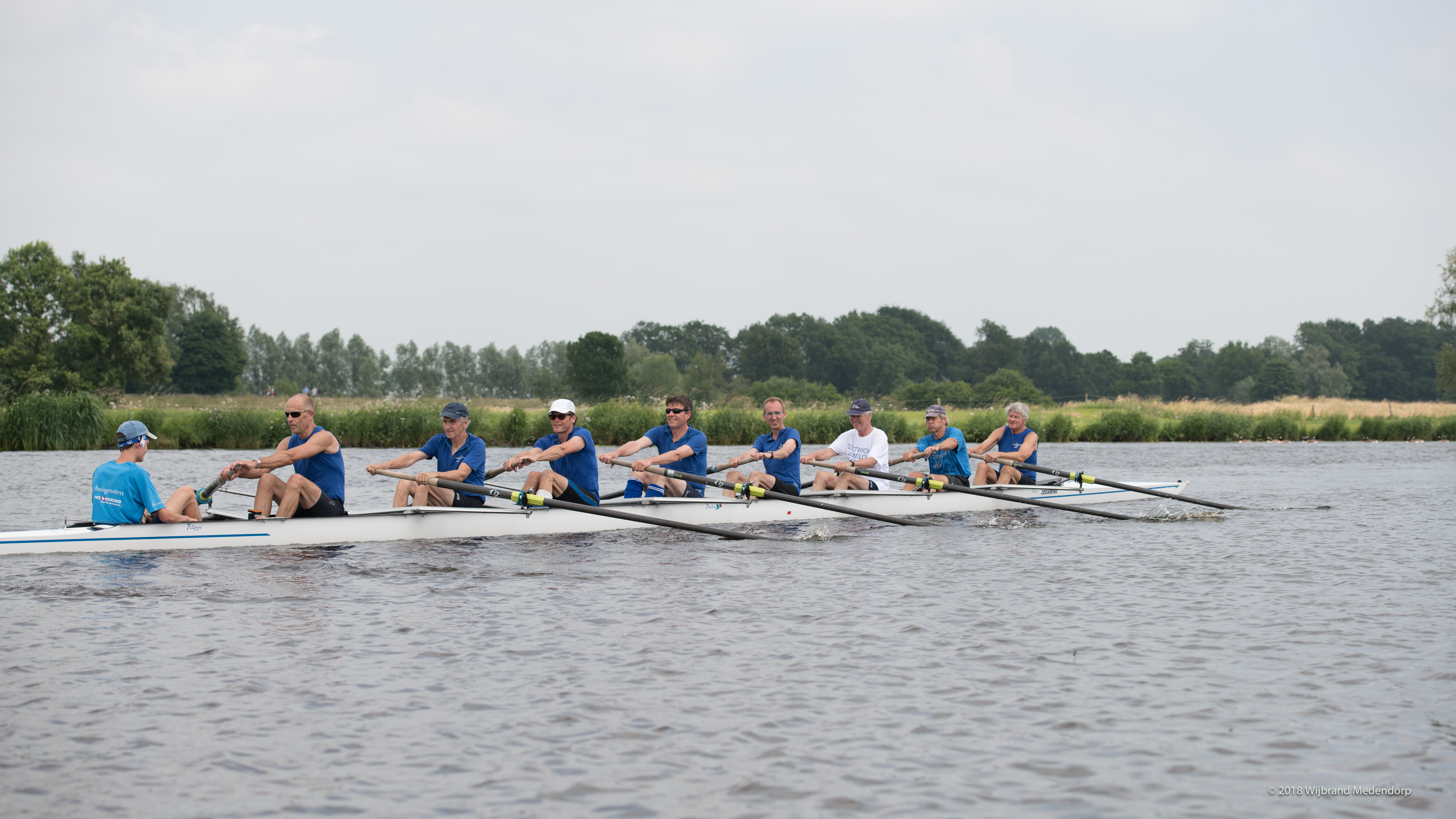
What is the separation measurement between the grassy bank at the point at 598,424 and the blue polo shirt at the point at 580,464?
51.1 feet

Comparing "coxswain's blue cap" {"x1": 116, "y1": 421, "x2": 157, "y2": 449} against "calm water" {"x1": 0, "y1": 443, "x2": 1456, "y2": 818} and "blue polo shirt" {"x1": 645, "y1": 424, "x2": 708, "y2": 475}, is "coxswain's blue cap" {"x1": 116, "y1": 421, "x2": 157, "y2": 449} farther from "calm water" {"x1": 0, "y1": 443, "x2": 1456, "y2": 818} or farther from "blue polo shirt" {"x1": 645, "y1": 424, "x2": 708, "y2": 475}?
"blue polo shirt" {"x1": 645, "y1": 424, "x2": 708, "y2": 475}

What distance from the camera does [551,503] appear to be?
11.2 meters

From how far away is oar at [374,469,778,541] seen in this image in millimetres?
10852

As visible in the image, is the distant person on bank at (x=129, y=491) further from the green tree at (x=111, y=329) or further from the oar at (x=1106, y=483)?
the green tree at (x=111, y=329)

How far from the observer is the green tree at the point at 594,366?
240ft

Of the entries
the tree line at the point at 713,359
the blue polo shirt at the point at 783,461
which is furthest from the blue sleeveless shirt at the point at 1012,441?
the tree line at the point at 713,359

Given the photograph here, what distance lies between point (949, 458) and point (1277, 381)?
302 feet

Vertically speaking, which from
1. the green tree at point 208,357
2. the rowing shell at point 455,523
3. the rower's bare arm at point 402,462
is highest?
the green tree at point 208,357

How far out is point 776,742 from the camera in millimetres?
5059

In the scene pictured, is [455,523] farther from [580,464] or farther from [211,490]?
[211,490]

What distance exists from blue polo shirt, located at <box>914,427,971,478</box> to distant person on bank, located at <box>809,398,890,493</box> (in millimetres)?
659

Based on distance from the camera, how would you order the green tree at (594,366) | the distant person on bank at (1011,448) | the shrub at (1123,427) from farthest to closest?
the green tree at (594,366), the shrub at (1123,427), the distant person on bank at (1011,448)

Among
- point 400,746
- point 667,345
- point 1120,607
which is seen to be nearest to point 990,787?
point 400,746

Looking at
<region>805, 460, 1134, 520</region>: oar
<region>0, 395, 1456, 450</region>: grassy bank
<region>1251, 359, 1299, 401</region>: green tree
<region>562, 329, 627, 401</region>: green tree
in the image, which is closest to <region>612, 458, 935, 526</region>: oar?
<region>805, 460, 1134, 520</region>: oar
